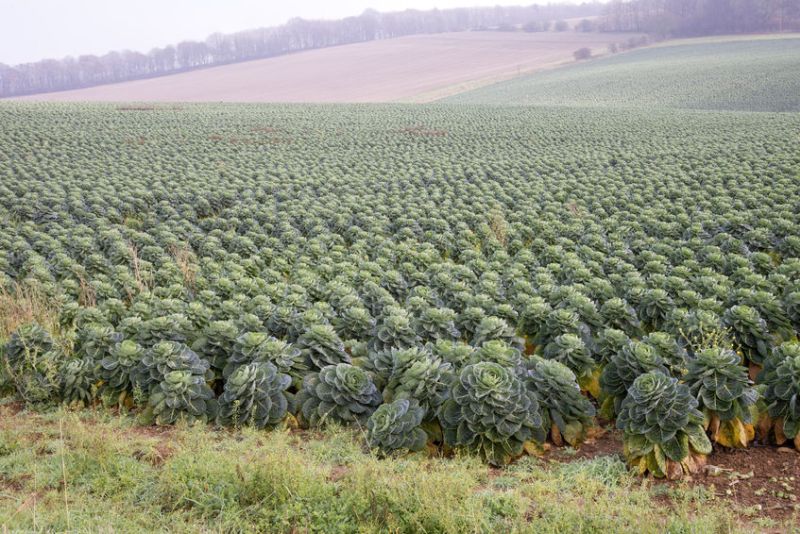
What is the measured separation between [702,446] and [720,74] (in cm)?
6074

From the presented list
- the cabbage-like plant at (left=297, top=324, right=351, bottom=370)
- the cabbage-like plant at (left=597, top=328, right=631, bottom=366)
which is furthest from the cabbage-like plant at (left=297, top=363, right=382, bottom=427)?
the cabbage-like plant at (left=597, top=328, right=631, bottom=366)

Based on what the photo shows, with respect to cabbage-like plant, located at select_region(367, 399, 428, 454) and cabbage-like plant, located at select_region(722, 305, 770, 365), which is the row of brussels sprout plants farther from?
cabbage-like plant, located at select_region(722, 305, 770, 365)

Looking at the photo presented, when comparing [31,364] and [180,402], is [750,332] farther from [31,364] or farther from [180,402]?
[31,364]

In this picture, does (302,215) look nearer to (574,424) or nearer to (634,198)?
(634,198)

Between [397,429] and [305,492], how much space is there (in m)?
1.16

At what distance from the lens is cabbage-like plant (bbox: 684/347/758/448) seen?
5.03 meters

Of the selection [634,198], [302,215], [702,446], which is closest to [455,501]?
[702,446]

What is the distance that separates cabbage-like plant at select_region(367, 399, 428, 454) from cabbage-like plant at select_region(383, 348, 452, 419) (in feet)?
0.85

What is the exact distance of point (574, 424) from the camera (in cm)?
546

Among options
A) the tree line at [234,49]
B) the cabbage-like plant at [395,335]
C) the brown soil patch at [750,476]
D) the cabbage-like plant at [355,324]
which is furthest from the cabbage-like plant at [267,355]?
the tree line at [234,49]

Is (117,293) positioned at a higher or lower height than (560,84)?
lower

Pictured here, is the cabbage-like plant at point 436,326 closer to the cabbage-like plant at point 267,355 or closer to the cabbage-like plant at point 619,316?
the cabbage-like plant at point 267,355

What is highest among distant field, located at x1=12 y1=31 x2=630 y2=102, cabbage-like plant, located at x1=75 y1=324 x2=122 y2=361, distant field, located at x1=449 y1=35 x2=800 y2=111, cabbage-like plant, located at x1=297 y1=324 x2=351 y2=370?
distant field, located at x1=12 y1=31 x2=630 y2=102

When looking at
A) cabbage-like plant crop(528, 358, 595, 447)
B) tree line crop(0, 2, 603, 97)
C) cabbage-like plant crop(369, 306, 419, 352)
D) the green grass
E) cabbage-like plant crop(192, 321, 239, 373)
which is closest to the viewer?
the green grass
